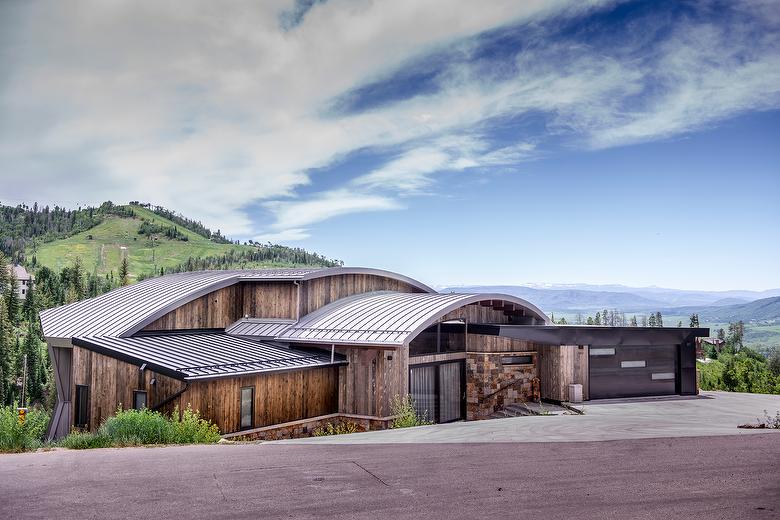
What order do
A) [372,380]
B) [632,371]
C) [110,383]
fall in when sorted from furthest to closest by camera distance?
[632,371] < [372,380] < [110,383]

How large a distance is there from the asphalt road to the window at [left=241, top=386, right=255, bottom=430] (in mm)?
6230

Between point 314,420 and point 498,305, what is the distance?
9395 mm

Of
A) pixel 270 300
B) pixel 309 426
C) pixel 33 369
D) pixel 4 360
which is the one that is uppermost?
pixel 270 300

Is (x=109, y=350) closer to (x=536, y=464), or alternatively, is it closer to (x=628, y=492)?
(x=536, y=464)

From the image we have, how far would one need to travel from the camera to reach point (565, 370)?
22.6 m

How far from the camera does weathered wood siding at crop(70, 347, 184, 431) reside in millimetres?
17500

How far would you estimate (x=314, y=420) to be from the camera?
795 inches

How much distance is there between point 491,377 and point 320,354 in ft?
20.5

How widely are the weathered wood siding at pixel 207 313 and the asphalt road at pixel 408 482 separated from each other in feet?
38.7

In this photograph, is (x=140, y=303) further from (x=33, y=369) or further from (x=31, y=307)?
(x=31, y=307)

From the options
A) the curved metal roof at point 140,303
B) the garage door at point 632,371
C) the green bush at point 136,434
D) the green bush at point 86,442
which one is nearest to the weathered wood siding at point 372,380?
the curved metal roof at point 140,303

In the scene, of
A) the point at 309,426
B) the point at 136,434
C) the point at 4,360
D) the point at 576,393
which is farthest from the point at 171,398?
the point at 4,360

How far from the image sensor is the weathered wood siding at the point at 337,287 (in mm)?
24531

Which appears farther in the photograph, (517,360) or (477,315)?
(477,315)
